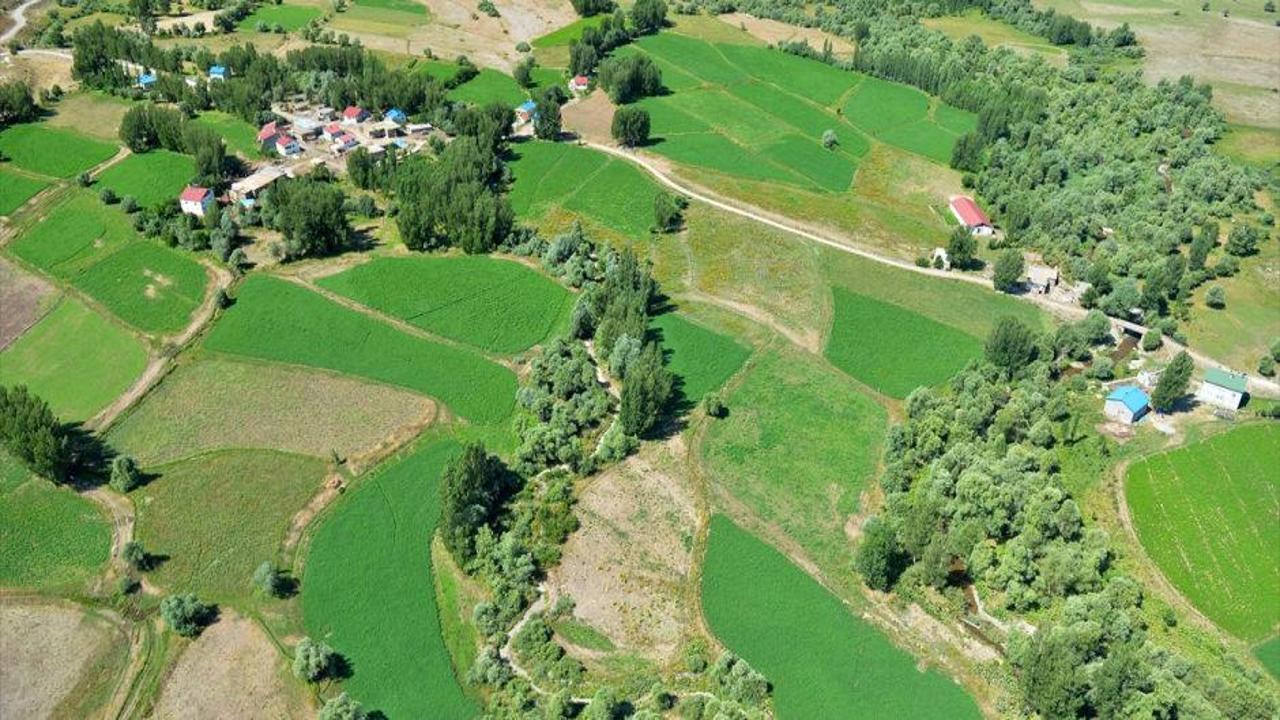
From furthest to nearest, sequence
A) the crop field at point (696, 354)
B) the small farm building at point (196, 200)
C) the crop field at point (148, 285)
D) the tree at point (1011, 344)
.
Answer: the small farm building at point (196, 200) < the crop field at point (148, 285) < the crop field at point (696, 354) < the tree at point (1011, 344)

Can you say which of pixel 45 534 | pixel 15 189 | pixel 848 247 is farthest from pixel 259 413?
pixel 848 247

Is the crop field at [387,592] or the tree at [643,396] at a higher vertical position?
the tree at [643,396]

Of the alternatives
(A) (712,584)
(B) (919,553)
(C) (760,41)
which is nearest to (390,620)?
(A) (712,584)

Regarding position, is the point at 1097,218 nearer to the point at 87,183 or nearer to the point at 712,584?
the point at 712,584

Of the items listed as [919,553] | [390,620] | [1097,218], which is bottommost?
[390,620]

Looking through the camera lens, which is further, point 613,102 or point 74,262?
point 613,102

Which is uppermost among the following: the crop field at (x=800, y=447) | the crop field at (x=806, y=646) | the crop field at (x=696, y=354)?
the crop field at (x=696, y=354)

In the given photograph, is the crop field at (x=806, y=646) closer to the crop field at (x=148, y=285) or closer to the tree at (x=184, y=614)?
the tree at (x=184, y=614)

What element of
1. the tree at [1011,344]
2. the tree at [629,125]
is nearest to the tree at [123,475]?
the tree at [1011,344]
